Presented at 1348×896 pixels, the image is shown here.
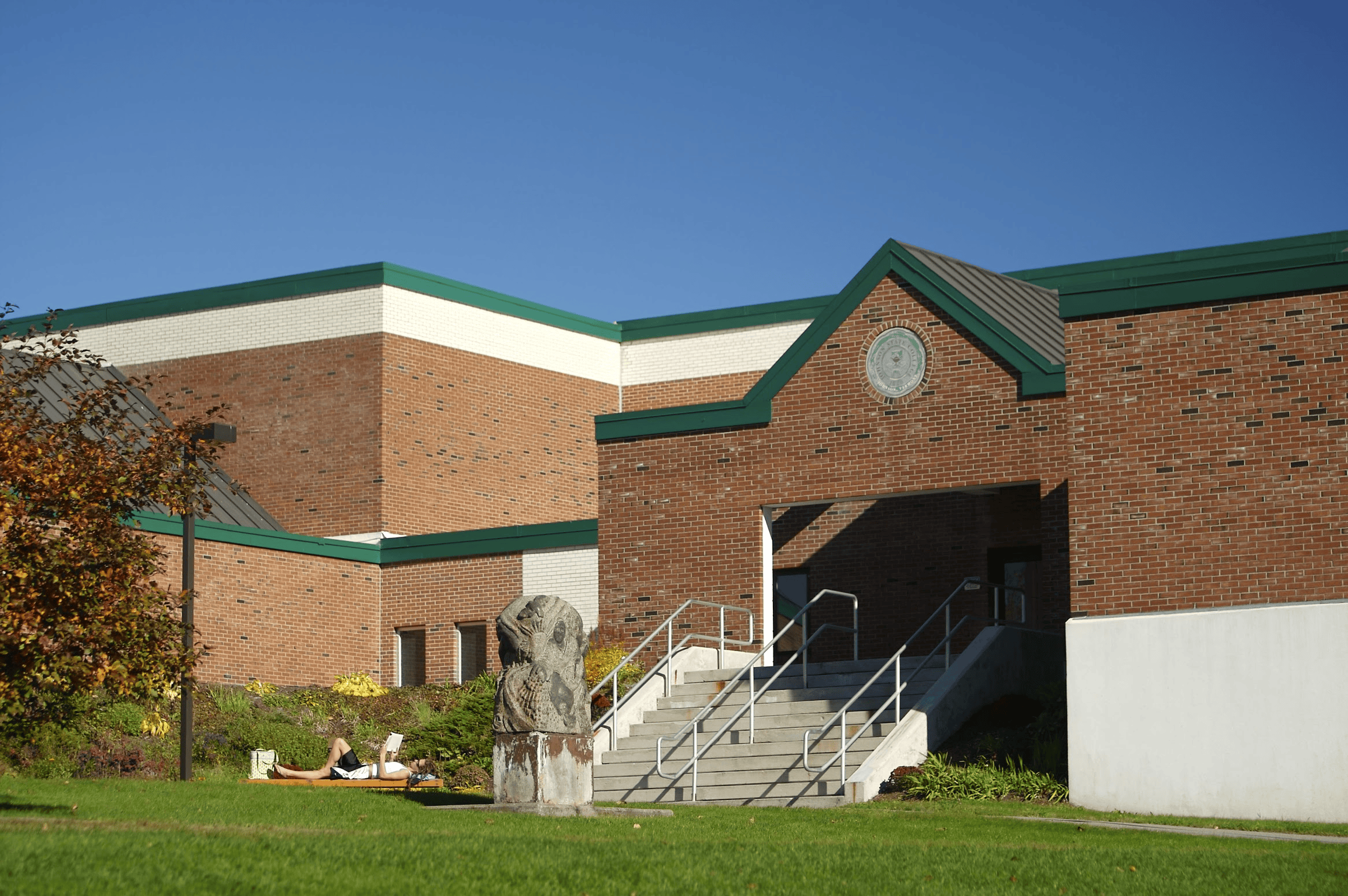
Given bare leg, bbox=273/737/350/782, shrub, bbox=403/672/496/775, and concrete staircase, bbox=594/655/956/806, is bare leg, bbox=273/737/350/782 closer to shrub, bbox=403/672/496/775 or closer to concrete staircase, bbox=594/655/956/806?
shrub, bbox=403/672/496/775

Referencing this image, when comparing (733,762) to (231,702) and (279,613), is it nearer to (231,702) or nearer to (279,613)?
(231,702)

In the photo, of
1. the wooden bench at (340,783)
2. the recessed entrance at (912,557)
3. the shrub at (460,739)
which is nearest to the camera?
the wooden bench at (340,783)

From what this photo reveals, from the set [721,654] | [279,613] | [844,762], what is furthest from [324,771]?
[279,613]

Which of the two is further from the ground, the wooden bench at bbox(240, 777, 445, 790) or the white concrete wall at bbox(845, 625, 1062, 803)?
the white concrete wall at bbox(845, 625, 1062, 803)

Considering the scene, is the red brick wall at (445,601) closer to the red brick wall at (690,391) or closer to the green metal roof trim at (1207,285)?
the red brick wall at (690,391)

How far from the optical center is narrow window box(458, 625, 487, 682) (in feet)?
101

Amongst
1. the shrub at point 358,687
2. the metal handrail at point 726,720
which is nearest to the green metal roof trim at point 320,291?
the shrub at point 358,687

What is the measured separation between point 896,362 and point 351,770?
974cm

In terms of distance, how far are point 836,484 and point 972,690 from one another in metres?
4.85

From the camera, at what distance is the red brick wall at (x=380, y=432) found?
3372cm

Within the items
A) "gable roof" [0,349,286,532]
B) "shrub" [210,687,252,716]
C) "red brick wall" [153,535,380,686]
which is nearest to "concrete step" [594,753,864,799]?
"shrub" [210,687,252,716]

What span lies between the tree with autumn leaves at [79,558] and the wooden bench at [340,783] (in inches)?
176

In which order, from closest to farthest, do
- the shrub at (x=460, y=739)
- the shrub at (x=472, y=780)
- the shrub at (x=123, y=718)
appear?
the shrub at (x=472, y=780) → the shrub at (x=123, y=718) → the shrub at (x=460, y=739)

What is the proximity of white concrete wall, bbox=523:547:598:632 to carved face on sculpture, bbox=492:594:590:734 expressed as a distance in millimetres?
12851
